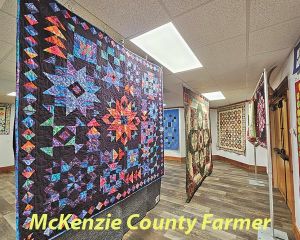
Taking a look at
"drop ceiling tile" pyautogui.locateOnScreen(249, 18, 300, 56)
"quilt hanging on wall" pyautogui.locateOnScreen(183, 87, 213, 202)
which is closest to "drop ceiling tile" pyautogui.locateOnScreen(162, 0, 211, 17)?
"drop ceiling tile" pyautogui.locateOnScreen(249, 18, 300, 56)

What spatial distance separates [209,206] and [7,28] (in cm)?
360

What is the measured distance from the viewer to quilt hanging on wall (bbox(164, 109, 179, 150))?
7.25 meters

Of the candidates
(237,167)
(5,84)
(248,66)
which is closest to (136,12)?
(248,66)

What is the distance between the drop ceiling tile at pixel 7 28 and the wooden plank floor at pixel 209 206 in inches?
95.4

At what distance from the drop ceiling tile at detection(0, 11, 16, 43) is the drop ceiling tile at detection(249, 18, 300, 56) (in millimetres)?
2250

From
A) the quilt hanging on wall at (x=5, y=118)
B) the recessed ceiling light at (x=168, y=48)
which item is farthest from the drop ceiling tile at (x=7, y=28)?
the quilt hanging on wall at (x=5, y=118)

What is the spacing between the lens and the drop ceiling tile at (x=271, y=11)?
49.1 inches

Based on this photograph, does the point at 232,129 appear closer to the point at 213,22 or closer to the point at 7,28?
the point at 213,22

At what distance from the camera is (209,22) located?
4.89 ft

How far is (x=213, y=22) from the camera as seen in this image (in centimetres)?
149

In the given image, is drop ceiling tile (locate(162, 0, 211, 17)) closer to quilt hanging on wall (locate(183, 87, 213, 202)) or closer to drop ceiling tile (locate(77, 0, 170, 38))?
drop ceiling tile (locate(77, 0, 170, 38))

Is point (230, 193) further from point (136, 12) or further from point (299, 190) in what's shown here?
point (136, 12)

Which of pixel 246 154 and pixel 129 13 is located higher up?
pixel 129 13

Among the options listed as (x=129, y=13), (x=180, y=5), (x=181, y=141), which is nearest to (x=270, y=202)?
(x=180, y=5)
